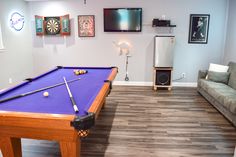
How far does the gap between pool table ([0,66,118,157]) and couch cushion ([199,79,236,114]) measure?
7.11 ft

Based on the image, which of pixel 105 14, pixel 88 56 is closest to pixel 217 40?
pixel 105 14

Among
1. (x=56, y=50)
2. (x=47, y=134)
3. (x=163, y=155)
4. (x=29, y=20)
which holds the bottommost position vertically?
(x=163, y=155)

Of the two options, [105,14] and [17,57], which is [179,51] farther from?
[17,57]

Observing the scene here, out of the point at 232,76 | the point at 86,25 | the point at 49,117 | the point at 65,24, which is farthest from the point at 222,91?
the point at 65,24

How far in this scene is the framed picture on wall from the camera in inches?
213

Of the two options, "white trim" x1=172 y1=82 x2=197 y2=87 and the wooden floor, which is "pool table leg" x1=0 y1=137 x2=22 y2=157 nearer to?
the wooden floor

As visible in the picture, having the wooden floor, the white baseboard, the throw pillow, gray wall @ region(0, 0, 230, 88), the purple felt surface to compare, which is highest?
gray wall @ region(0, 0, 230, 88)

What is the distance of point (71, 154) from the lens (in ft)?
6.10

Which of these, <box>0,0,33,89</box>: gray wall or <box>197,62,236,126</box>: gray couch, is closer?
<box>197,62,236,126</box>: gray couch

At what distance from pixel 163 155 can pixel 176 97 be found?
2.52 metres

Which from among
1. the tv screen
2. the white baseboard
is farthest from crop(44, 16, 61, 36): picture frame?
the white baseboard

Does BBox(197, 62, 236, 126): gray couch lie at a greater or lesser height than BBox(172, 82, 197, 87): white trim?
greater

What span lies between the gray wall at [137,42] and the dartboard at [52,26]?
0.18 metres

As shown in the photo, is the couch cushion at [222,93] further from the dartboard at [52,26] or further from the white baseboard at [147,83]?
the dartboard at [52,26]
